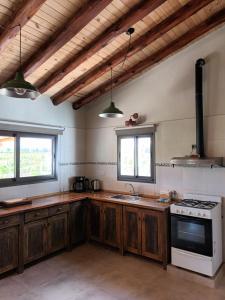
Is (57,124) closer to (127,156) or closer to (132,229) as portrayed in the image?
(127,156)

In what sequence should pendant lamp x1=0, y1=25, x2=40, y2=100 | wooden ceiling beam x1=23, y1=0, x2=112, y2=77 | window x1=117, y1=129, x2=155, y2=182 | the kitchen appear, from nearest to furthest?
pendant lamp x1=0, y1=25, x2=40, y2=100, wooden ceiling beam x1=23, y1=0, x2=112, y2=77, the kitchen, window x1=117, y1=129, x2=155, y2=182

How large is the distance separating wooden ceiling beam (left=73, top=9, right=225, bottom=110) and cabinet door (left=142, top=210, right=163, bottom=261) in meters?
2.34

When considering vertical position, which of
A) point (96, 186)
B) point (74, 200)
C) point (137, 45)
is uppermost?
point (137, 45)

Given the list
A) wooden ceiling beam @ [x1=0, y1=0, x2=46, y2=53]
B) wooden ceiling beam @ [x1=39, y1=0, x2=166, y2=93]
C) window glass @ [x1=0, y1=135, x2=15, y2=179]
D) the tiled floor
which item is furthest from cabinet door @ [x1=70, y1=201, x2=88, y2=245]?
wooden ceiling beam @ [x1=0, y1=0, x2=46, y2=53]

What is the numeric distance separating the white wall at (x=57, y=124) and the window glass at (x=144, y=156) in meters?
1.41

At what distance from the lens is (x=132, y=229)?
3.64 m

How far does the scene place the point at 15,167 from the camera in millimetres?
3859

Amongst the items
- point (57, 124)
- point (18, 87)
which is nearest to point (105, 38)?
point (18, 87)

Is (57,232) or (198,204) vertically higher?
(198,204)

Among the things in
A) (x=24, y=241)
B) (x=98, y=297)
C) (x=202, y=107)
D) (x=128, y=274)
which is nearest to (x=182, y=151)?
(x=202, y=107)

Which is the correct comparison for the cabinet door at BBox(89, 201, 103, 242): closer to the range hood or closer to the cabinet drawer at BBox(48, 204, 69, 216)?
the cabinet drawer at BBox(48, 204, 69, 216)

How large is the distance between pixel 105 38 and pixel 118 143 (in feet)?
6.67

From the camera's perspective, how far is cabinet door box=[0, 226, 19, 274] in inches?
119

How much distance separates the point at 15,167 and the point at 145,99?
2522 mm
